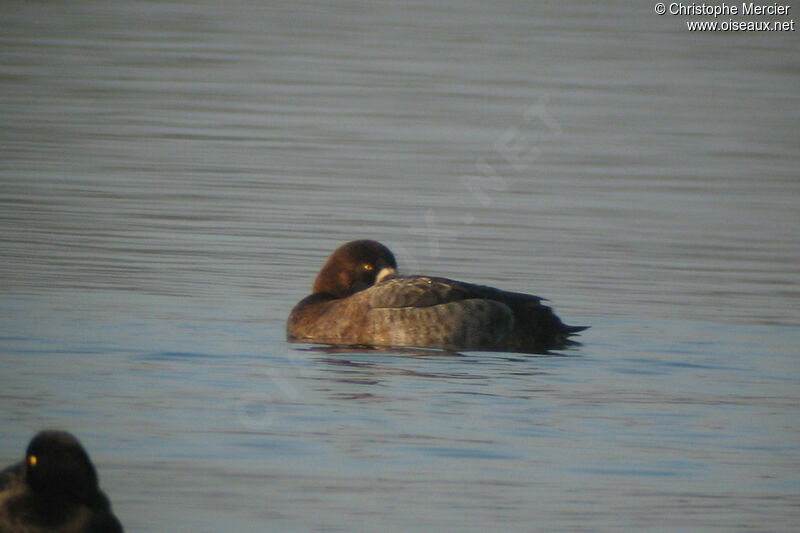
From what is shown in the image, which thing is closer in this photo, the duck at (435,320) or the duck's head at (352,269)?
the duck at (435,320)

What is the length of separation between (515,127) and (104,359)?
1126 cm

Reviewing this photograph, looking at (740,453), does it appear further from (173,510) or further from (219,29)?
(219,29)

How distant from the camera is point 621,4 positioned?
34.7m

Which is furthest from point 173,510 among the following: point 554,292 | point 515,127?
point 515,127

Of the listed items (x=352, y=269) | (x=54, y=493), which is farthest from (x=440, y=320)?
(x=54, y=493)

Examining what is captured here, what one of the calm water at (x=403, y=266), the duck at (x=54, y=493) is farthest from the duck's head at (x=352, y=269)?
the duck at (x=54, y=493)

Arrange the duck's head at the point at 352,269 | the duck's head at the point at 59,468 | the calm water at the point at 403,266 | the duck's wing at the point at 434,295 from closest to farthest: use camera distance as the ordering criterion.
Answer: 1. the duck's head at the point at 59,468
2. the calm water at the point at 403,266
3. the duck's wing at the point at 434,295
4. the duck's head at the point at 352,269

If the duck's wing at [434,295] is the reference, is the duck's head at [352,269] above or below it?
above

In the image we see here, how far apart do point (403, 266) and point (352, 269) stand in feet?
6.29

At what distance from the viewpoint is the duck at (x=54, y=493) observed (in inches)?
196

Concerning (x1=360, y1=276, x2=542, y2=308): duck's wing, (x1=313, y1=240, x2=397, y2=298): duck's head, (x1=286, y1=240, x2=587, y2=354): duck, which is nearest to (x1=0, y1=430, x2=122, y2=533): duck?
A: (x1=286, y1=240, x2=587, y2=354): duck

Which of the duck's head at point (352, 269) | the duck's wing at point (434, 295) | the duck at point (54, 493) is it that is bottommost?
the duck at point (54, 493)

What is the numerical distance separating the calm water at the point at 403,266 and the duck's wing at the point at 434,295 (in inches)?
20.8

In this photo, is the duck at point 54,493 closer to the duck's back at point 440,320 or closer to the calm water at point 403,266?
the calm water at point 403,266
